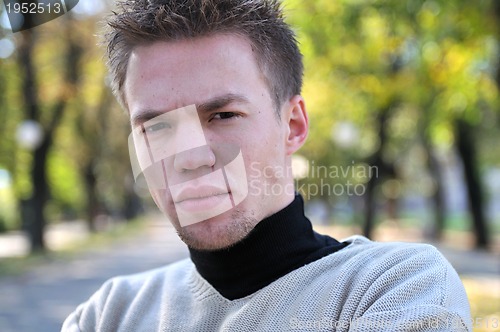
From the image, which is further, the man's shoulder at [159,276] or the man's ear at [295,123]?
the man's shoulder at [159,276]

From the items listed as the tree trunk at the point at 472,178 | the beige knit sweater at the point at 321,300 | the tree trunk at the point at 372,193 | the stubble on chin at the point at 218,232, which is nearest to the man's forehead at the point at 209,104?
the stubble on chin at the point at 218,232

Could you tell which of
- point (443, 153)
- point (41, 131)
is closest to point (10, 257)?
point (41, 131)

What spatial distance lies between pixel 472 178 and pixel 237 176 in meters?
17.1

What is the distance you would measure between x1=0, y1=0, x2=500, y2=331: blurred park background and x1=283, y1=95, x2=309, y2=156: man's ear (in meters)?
0.38

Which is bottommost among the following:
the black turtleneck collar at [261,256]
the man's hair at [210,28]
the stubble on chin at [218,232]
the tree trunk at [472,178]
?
the tree trunk at [472,178]

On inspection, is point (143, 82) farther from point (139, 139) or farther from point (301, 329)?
point (301, 329)

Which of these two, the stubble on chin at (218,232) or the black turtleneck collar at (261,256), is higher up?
the stubble on chin at (218,232)

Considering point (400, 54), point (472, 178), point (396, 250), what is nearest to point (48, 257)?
point (400, 54)

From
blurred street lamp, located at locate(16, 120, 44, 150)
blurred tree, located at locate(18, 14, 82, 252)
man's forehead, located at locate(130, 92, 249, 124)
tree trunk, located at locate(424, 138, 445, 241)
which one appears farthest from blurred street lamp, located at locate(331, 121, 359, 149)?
man's forehead, located at locate(130, 92, 249, 124)

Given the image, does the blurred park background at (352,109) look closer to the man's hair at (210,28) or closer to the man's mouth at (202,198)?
the man's hair at (210,28)

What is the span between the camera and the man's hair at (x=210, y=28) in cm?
148

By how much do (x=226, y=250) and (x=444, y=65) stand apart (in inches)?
276

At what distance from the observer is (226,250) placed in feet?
5.06

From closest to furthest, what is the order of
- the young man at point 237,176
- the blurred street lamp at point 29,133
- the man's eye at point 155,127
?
1. the young man at point 237,176
2. the man's eye at point 155,127
3. the blurred street lamp at point 29,133
